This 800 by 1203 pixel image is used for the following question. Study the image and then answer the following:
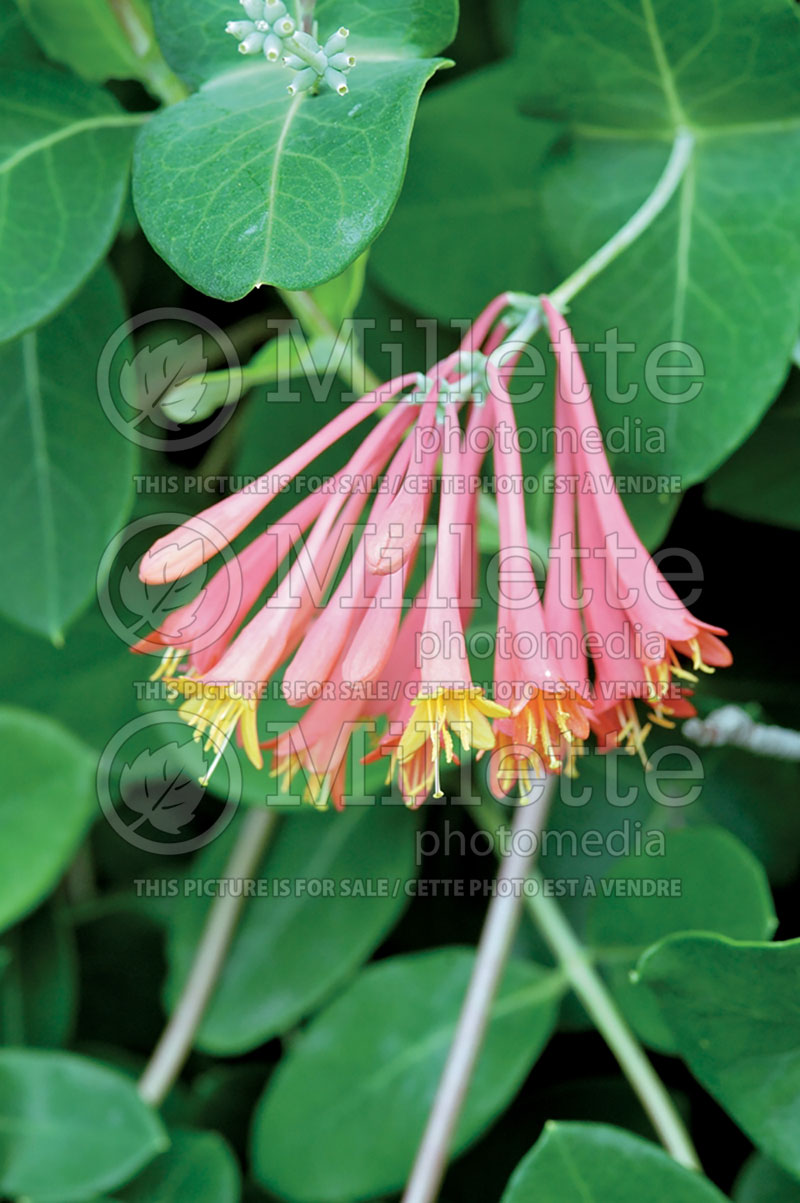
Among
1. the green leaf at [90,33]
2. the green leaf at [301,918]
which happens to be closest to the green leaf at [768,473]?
the green leaf at [301,918]

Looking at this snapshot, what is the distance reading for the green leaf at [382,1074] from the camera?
73 cm

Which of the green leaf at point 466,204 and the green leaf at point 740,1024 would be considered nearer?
the green leaf at point 740,1024

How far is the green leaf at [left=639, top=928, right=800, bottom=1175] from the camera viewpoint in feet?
1.67

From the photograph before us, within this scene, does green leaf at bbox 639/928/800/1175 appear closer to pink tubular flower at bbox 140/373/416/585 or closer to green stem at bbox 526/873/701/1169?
green stem at bbox 526/873/701/1169

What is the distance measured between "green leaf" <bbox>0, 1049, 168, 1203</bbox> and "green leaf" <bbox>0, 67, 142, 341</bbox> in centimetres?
50

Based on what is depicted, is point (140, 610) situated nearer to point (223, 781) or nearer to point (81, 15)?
point (223, 781)

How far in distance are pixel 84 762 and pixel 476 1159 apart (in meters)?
0.39

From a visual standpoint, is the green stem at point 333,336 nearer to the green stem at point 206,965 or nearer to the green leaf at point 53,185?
the green leaf at point 53,185

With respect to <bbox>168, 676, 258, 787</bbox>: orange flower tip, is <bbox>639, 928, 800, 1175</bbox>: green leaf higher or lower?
lower

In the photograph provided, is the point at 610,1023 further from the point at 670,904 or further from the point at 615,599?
the point at 615,599

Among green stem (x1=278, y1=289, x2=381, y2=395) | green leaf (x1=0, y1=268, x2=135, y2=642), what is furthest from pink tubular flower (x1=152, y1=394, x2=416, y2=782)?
green leaf (x1=0, y1=268, x2=135, y2=642)

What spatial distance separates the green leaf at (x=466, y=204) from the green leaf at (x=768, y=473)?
184mm

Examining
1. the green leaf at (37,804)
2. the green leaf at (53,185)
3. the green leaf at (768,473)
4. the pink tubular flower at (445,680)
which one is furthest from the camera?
the green leaf at (37,804)

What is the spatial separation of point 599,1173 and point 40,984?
0.48 metres
